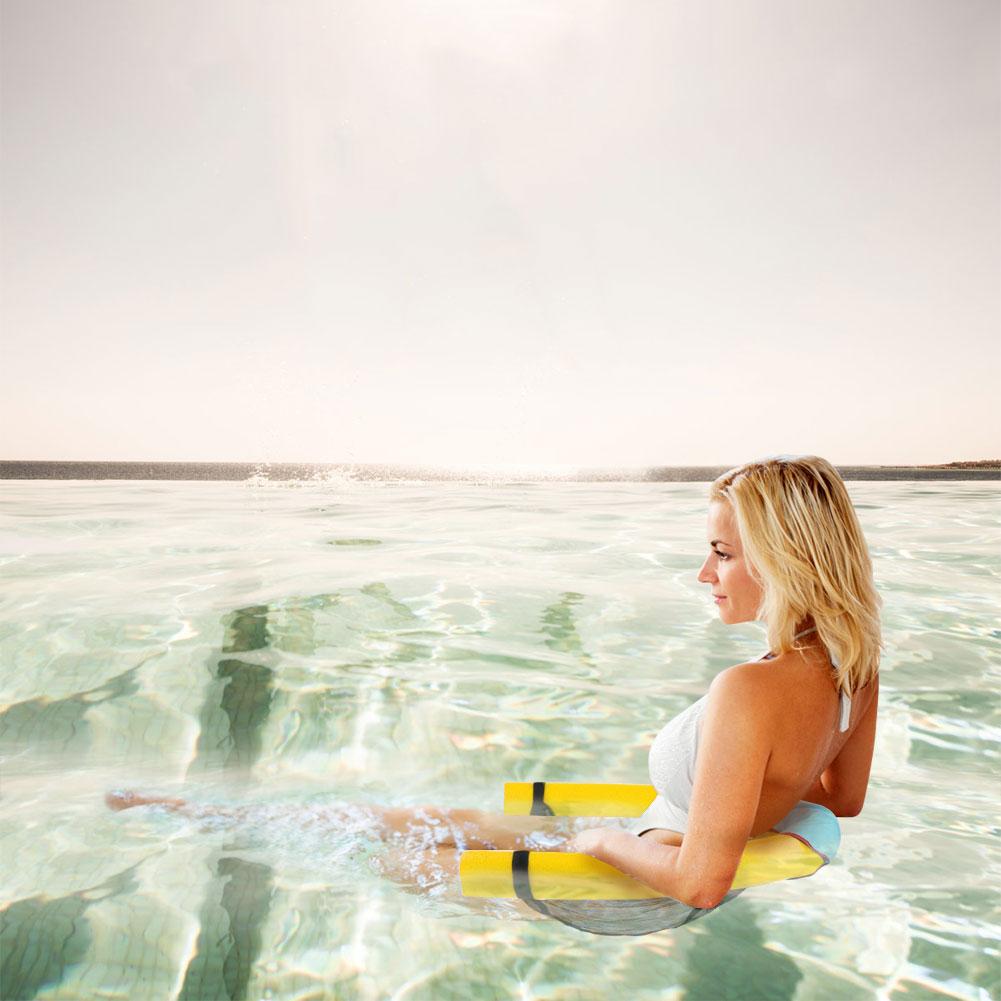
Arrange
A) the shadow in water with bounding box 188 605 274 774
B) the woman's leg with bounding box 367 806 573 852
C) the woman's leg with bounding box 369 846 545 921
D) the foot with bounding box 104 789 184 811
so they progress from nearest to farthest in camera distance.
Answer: the woman's leg with bounding box 369 846 545 921
the woman's leg with bounding box 367 806 573 852
the foot with bounding box 104 789 184 811
the shadow in water with bounding box 188 605 274 774

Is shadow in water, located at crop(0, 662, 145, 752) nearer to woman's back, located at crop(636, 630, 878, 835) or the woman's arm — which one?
woman's back, located at crop(636, 630, 878, 835)

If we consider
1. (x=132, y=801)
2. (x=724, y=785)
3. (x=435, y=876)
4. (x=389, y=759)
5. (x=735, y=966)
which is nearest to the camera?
(x=724, y=785)

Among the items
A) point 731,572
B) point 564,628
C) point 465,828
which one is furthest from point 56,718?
point 731,572

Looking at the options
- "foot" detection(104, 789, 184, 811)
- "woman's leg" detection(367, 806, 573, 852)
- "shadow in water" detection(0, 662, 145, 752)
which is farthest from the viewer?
"shadow in water" detection(0, 662, 145, 752)

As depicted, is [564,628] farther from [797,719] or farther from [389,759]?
[797,719]

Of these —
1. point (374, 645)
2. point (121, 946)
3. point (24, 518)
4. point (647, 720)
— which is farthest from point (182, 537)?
point (121, 946)

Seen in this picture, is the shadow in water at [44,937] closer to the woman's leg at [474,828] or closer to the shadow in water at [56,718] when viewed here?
the woman's leg at [474,828]

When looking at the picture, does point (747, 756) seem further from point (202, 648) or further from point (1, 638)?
point (1, 638)

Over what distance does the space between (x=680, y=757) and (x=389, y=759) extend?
228 centimetres

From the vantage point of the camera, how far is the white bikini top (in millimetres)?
2102

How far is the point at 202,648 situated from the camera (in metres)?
5.45

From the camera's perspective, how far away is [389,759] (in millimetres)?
4070

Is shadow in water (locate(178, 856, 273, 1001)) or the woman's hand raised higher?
the woman's hand

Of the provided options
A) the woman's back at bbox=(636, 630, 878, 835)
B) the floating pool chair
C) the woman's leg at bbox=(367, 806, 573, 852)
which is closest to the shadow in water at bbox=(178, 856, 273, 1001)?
the woman's leg at bbox=(367, 806, 573, 852)
